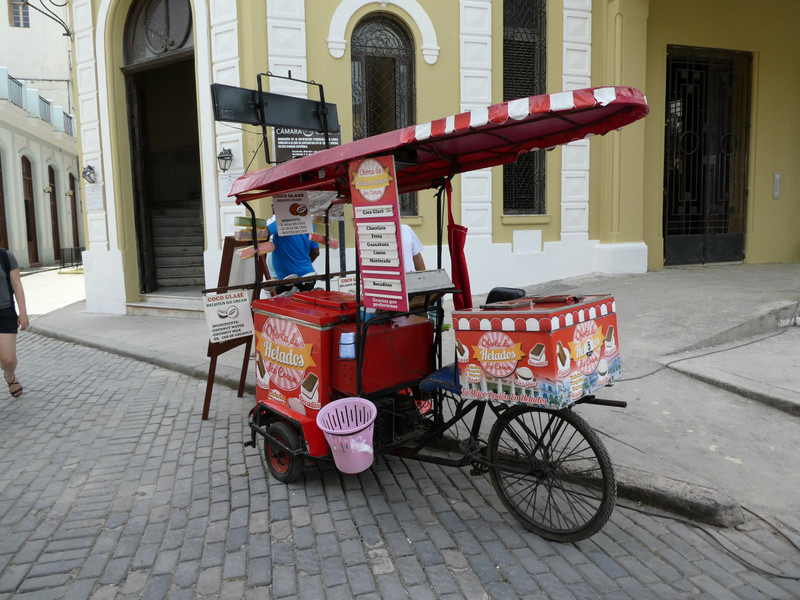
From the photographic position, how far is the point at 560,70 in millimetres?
10414

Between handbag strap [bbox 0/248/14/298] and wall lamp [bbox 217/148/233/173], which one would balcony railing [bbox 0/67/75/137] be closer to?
wall lamp [bbox 217/148/233/173]

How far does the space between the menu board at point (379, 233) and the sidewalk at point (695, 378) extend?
180cm

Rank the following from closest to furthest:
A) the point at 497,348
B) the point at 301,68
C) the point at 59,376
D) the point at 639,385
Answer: the point at 497,348, the point at 639,385, the point at 59,376, the point at 301,68

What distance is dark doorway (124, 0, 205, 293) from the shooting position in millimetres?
10766

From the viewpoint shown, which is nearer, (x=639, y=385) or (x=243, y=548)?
(x=243, y=548)

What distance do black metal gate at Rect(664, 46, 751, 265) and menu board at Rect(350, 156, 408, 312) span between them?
30.7 ft

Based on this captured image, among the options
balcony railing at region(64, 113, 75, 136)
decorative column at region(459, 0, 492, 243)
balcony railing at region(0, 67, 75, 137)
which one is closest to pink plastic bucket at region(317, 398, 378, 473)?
decorative column at region(459, 0, 492, 243)

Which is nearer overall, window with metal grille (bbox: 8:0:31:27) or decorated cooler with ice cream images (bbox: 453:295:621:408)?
decorated cooler with ice cream images (bbox: 453:295:621:408)

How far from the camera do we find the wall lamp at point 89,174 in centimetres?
1117

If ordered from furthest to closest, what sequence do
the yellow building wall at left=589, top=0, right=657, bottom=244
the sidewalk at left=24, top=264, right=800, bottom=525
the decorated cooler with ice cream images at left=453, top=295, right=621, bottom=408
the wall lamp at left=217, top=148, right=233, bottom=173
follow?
the yellow building wall at left=589, top=0, right=657, bottom=244, the wall lamp at left=217, top=148, right=233, bottom=173, the sidewalk at left=24, top=264, right=800, bottom=525, the decorated cooler with ice cream images at left=453, top=295, right=621, bottom=408

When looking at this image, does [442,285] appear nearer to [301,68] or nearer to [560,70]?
[301,68]

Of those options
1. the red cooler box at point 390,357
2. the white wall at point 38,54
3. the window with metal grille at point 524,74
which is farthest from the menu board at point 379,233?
the white wall at point 38,54

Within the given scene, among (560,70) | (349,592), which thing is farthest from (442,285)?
(560,70)

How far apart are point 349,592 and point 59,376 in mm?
5749
